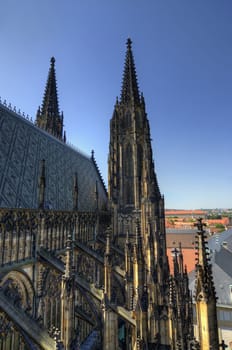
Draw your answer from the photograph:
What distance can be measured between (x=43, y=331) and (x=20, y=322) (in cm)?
86

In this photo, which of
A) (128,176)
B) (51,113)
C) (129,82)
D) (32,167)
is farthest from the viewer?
(51,113)

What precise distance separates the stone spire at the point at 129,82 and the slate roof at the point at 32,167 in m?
8.63

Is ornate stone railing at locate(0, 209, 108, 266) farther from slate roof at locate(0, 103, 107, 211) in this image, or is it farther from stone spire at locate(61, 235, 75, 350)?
stone spire at locate(61, 235, 75, 350)

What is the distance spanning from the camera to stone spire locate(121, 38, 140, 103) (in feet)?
85.1

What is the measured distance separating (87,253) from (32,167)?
670cm

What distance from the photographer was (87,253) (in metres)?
15.9

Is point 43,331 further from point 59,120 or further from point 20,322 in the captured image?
point 59,120

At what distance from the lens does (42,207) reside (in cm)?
1294

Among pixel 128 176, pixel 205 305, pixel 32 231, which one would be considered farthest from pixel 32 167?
pixel 205 305

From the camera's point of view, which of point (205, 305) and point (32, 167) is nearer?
point (205, 305)

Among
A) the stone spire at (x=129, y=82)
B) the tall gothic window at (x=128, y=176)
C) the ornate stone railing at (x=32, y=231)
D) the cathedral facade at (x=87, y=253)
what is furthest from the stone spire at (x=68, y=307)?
the stone spire at (x=129, y=82)

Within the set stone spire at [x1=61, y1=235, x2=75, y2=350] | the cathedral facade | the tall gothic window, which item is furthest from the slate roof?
→ stone spire at [x1=61, y1=235, x2=75, y2=350]

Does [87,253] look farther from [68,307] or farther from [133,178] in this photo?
[133,178]

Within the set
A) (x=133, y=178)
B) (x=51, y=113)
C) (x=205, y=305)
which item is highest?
(x=51, y=113)
